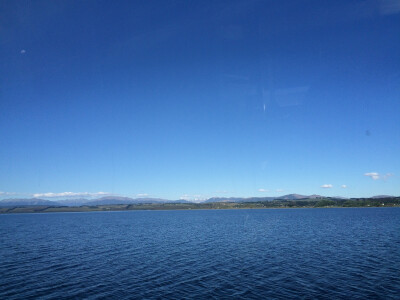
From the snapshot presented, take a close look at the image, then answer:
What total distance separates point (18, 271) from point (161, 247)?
2795cm

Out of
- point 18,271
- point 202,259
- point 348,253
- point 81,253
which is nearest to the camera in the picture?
point 18,271

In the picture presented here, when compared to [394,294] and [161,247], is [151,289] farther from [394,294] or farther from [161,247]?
[161,247]

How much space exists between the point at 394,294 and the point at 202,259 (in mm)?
27587

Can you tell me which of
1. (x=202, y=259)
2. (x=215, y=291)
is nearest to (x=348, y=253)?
(x=202, y=259)

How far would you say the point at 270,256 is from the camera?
46.8 metres

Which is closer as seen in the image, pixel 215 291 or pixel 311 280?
pixel 215 291

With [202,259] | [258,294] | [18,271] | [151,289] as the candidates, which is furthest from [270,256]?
[18,271]

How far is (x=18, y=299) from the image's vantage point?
2775 cm

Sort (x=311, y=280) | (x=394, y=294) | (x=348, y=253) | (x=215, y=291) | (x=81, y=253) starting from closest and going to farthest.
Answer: (x=394, y=294), (x=215, y=291), (x=311, y=280), (x=348, y=253), (x=81, y=253)

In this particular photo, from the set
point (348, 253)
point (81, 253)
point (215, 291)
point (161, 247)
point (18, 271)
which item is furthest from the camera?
point (161, 247)

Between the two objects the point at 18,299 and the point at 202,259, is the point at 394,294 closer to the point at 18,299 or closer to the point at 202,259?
the point at 202,259

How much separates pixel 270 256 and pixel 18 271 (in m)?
41.3

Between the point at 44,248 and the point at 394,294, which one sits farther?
the point at 44,248

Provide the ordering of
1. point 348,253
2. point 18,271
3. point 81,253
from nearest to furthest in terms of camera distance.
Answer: point 18,271 < point 348,253 < point 81,253
